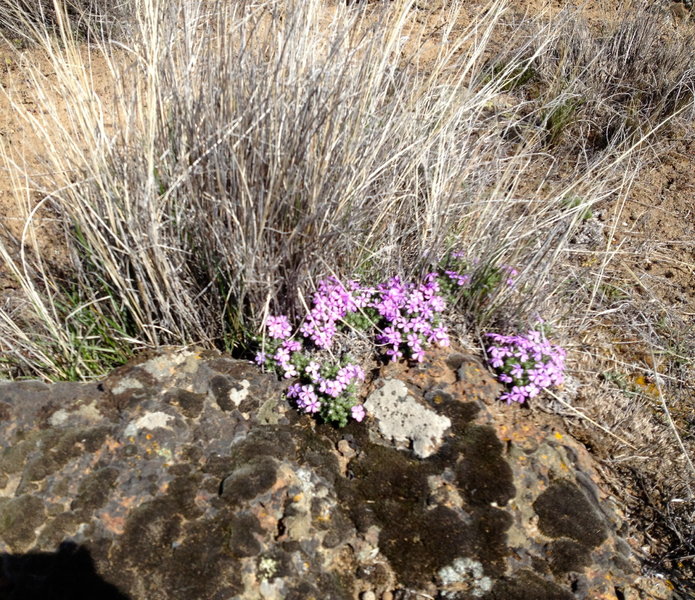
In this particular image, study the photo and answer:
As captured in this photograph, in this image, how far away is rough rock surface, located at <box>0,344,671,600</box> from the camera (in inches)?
68.4

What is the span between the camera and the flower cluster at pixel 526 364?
2.35 metres

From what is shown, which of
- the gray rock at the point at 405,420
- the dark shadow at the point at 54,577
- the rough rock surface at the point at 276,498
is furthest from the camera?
the gray rock at the point at 405,420

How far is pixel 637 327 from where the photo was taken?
3.02 metres

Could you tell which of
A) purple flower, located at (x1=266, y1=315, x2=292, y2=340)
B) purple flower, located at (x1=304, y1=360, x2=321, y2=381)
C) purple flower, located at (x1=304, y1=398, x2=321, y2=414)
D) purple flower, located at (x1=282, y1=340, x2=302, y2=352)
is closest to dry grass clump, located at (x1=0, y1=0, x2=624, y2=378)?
purple flower, located at (x1=266, y1=315, x2=292, y2=340)

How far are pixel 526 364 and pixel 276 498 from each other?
1102 millimetres

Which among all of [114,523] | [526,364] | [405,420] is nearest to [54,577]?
[114,523]

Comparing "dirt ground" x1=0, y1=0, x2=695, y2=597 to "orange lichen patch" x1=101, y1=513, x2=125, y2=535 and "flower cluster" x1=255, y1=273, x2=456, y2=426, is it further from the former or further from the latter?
"orange lichen patch" x1=101, y1=513, x2=125, y2=535

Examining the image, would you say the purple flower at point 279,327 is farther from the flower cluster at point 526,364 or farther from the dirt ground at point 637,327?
the dirt ground at point 637,327

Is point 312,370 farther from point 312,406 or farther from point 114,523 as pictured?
point 114,523

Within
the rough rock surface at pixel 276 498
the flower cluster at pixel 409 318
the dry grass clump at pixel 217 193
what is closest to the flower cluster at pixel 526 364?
the rough rock surface at pixel 276 498

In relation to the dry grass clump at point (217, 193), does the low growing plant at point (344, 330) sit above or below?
below

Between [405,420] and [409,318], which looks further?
[409,318]

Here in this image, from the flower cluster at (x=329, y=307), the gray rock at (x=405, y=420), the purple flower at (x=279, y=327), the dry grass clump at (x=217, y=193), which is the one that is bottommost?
the gray rock at (x=405, y=420)

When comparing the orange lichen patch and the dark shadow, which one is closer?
the dark shadow
